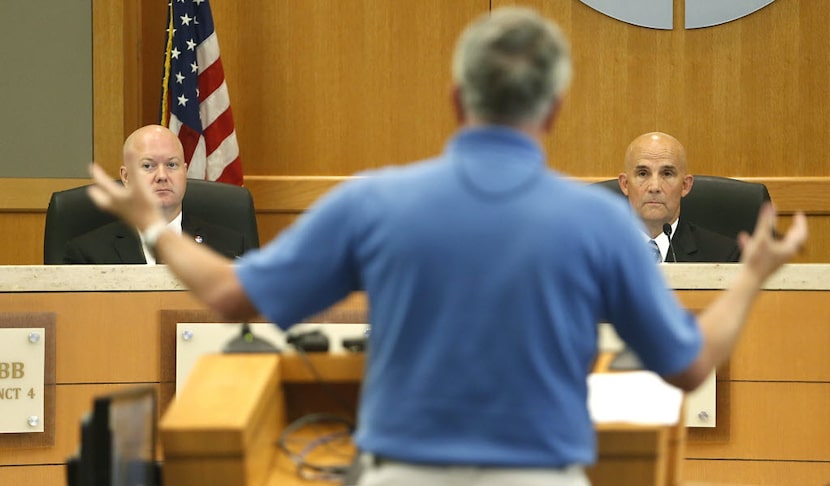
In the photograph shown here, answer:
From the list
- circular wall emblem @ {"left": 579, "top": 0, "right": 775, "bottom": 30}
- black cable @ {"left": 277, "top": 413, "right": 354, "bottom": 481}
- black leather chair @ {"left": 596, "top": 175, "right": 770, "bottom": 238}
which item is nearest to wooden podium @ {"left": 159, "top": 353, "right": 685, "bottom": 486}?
black cable @ {"left": 277, "top": 413, "right": 354, "bottom": 481}

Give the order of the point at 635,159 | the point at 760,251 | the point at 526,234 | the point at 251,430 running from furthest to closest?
1. the point at 635,159
2. the point at 251,430
3. the point at 760,251
4. the point at 526,234

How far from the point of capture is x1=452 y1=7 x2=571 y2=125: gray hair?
5.80ft

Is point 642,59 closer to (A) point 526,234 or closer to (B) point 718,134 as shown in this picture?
(B) point 718,134

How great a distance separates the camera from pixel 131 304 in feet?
11.6

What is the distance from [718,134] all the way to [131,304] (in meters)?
3.63

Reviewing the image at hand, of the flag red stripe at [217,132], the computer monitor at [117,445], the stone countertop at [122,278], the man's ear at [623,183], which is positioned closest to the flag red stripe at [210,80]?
the flag red stripe at [217,132]

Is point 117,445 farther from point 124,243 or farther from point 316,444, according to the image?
point 124,243

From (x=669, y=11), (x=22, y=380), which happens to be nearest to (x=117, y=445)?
(x=22, y=380)

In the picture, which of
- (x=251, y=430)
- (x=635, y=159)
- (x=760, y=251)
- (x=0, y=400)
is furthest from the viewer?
(x=635, y=159)

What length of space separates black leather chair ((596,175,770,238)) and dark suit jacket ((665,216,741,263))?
0.07 meters

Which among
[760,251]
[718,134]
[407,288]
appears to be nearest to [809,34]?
[718,134]

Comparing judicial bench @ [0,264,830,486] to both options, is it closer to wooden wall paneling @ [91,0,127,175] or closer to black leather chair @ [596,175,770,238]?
black leather chair @ [596,175,770,238]

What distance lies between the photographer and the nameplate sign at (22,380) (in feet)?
11.3

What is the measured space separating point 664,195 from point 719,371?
5.73 feet
